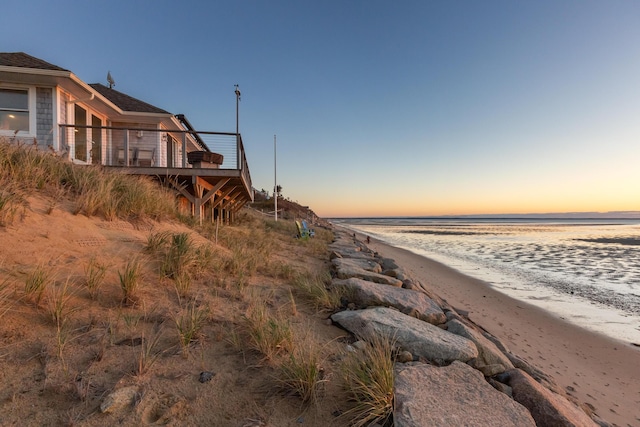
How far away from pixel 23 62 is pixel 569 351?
16190 mm

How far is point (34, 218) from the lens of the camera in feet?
13.9

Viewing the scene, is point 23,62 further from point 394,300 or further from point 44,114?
point 394,300

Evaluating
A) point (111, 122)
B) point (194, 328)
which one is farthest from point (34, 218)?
point (111, 122)

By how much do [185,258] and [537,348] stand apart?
5936mm

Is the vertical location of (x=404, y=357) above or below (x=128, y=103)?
below

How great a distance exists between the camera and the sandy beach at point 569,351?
13.4 feet

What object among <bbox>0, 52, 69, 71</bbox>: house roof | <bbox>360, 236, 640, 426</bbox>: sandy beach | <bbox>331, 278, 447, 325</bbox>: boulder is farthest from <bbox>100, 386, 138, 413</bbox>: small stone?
<bbox>0, 52, 69, 71</bbox>: house roof

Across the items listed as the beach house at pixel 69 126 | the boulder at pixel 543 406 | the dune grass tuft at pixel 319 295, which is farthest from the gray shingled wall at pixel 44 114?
the boulder at pixel 543 406

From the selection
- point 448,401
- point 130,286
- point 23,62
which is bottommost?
point 448,401

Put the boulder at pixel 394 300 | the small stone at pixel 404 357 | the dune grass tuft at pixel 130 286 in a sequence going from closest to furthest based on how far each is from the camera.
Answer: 1. the small stone at pixel 404 357
2. the dune grass tuft at pixel 130 286
3. the boulder at pixel 394 300

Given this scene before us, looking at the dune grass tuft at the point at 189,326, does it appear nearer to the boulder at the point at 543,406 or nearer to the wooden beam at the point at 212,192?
the boulder at the point at 543,406

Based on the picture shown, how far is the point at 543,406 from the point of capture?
8.71ft

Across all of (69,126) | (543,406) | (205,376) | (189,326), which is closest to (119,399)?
(205,376)

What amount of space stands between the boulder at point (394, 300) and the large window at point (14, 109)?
39.5 ft
